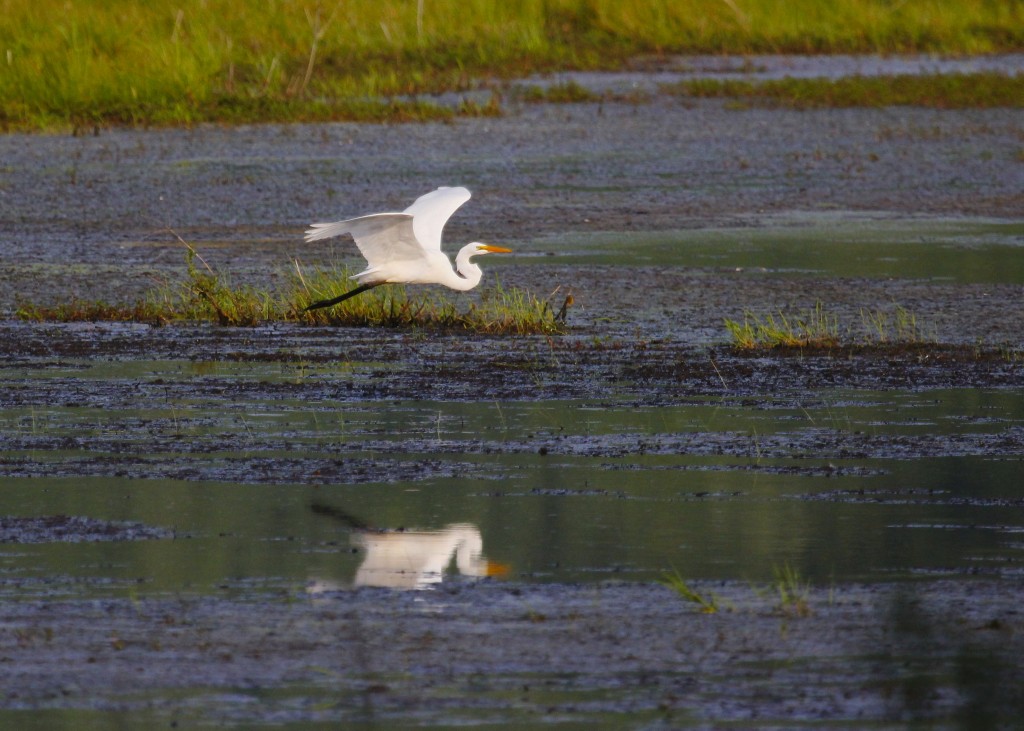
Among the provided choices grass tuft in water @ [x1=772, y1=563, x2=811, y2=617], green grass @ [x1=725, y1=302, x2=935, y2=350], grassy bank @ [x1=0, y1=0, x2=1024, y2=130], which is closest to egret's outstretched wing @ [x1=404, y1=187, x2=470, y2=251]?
green grass @ [x1=725, y1=302, x2=935, y2=350]

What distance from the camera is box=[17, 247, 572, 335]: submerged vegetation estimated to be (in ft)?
36.4

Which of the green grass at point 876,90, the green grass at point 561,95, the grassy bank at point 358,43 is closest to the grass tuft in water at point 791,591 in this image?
the grassy bank at point 358,43

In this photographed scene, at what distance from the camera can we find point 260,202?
1712cm

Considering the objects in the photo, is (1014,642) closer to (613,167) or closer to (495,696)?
(495,696)

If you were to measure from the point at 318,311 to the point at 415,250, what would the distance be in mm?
1293

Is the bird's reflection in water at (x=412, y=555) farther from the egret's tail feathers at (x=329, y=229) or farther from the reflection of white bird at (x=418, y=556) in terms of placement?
the egret's tail feathers at (x=329, y=229)

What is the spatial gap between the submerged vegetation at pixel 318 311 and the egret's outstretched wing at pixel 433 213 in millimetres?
737

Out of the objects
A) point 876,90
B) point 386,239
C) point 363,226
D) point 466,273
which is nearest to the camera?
point 363,226

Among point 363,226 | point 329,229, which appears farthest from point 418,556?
point 363,226

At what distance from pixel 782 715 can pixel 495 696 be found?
75cm

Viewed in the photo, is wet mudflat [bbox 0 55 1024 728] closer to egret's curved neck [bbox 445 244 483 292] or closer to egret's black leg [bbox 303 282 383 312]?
egret's black leg [bbox 303 282 383 312]

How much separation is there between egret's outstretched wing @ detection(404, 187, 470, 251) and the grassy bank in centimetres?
1177

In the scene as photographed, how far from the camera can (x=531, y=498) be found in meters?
7.05

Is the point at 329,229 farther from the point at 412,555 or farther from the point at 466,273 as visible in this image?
the point at 412,555
